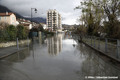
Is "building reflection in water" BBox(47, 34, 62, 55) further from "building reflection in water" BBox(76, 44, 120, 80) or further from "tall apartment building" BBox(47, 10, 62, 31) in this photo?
"tall apartment building" BBox(47, 10, 62, 31)

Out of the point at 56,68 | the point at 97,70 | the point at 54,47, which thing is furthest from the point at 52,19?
the point at 97,70

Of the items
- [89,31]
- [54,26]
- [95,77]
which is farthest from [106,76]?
[54,26]

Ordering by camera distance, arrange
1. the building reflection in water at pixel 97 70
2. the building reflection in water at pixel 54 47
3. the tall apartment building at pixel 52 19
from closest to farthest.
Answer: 1. the building reflection in water at pixel 97 70
2. the building reflection in water at pixel 54 47
3. the tall apartment building at pixel 52 19

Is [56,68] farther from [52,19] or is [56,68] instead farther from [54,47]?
[52,19]

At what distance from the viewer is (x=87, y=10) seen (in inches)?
837

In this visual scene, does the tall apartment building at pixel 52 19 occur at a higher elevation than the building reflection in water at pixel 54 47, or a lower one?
higher

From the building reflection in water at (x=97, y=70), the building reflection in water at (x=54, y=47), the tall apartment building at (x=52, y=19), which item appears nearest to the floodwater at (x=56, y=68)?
the building reflection in water at (x=97, y=70)

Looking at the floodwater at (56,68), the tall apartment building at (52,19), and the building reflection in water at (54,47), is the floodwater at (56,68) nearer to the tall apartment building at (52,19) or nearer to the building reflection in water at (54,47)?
the building reflection in water at (54,47)

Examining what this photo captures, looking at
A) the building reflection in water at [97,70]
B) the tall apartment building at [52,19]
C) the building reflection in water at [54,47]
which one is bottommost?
the building reflection in water at [97,70]

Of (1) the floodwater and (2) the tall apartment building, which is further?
(2) the tall apartment building

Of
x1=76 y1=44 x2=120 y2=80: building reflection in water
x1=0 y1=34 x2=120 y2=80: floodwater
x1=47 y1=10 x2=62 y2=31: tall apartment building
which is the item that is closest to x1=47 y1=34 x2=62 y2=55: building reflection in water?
x1=0 y1=34 x2=120 y2=80: floodwater

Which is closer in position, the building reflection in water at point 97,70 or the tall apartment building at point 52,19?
the building reflection in water at point 97,70

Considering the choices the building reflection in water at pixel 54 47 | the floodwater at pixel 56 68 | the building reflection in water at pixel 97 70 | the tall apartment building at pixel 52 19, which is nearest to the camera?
the floodwater at pixel 56 68

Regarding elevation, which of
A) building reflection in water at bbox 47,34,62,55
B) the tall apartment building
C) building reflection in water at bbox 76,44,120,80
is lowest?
building reflection in water at bbox 76,44,120,80
